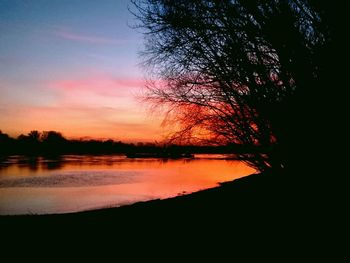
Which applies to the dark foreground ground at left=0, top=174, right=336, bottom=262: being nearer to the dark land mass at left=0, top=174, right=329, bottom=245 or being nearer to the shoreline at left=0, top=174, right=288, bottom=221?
the dark land mass at left=0, top=174, right=329, bottom=245

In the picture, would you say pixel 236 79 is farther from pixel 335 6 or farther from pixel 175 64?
pixel 335 6

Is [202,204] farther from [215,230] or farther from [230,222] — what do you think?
[215,230]

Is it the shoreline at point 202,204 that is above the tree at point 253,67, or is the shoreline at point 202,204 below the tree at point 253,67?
below

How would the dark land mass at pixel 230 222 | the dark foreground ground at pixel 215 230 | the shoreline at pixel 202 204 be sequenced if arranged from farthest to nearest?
1. the shoreline at pixel 202 204
2. the dark land mass at pixel 230 222
3. the dark foreground ground at pixel 215 230

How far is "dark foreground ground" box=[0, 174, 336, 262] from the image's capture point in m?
4.94

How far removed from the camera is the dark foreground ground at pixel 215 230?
195 inches

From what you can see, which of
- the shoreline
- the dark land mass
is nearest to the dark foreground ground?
the dark land mass

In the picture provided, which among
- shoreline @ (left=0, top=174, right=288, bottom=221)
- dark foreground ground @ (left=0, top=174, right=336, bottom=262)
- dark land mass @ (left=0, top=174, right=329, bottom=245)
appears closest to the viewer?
dark foreground ground @ (left=0, top=174, right=336, bottom=262)

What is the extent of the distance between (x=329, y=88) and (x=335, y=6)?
1270 millimetres

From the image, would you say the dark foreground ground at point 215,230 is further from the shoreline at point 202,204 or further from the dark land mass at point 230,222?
the shoreline at point 202,204

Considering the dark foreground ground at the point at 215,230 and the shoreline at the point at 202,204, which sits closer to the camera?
the dark foreground ground at the point at 215,230

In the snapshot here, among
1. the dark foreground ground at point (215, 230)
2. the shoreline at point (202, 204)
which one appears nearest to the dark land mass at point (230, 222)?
the dark foreground ground at point (215, 230)

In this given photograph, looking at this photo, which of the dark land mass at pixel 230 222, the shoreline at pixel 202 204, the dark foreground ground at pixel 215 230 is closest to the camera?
the dark foreground ground at pixel 215 230

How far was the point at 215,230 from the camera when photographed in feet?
22.5
